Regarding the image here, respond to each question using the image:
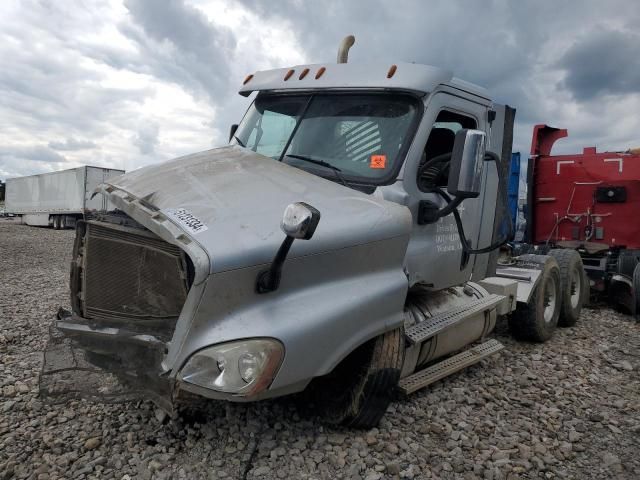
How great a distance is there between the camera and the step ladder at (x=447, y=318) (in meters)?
3.76

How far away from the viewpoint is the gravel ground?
120 inches

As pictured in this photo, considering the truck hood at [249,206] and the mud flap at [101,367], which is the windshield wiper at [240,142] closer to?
the truck hood at [249,206]

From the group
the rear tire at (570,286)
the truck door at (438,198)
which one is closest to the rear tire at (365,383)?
the truck door at (438,198)

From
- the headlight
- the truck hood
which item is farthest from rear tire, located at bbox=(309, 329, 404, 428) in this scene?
the headlight

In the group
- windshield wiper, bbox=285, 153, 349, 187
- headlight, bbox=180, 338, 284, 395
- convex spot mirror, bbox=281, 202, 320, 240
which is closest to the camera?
convex spot mirror, bbox=281, 202, 320, 240

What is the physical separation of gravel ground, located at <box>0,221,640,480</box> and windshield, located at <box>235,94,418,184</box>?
182 centimetres

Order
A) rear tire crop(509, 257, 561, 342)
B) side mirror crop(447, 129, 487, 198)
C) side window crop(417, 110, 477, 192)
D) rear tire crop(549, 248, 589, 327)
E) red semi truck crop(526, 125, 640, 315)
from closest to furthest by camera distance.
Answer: side mirror crop(447, 129, 487, 198) < side window crop(417, 110, 477, 192) < rear tire crop(509, 257, 561, 342) < rear tire crop(549, 248, 589, 327) < red semi truck crop(526, 125, 640, 315)

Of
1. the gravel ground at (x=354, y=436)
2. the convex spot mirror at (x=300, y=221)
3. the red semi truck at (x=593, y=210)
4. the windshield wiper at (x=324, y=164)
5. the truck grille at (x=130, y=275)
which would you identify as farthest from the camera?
the red semi truck at (x=593, y=210)

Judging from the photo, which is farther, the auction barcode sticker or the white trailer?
the white trailer

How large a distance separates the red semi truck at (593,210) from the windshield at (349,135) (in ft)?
19.1

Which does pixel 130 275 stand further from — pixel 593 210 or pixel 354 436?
pixel 593 210

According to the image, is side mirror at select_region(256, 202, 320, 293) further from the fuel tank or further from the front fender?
the fuel tank

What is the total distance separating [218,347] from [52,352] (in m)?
1.21

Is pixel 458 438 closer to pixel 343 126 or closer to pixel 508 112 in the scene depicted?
pixel 343 126
